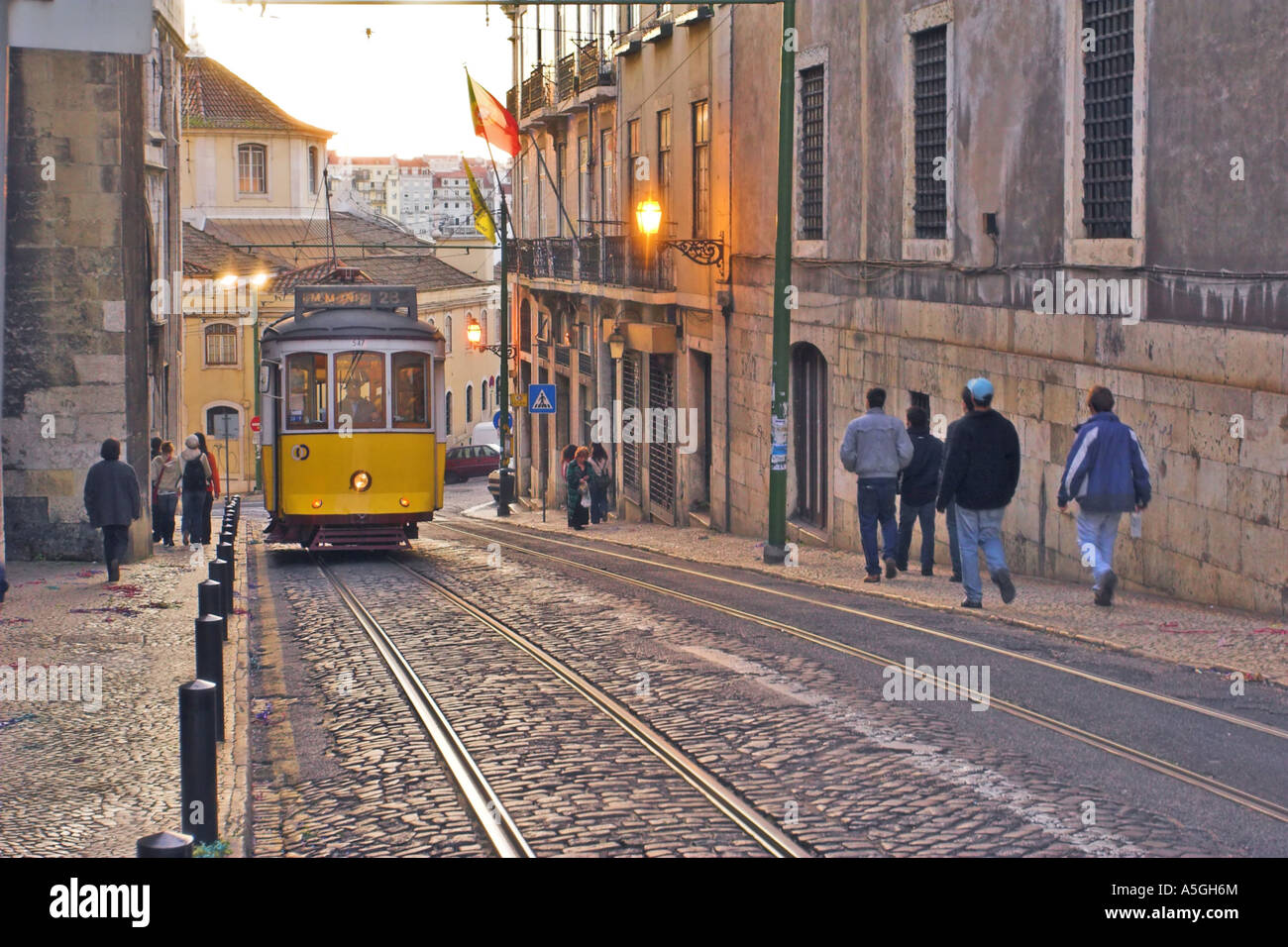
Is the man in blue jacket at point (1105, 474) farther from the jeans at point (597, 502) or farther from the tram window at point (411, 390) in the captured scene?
the jeans at point (597, 502)

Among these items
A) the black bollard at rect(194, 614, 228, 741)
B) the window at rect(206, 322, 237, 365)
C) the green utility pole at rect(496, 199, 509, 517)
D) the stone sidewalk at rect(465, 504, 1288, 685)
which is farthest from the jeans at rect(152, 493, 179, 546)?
the window at rect(206, 322, 237, 365)

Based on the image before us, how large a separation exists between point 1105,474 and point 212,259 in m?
49.4

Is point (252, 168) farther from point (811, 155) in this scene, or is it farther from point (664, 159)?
point (811, 155)

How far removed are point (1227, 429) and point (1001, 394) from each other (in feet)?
13.0

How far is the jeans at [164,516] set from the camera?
20547 mm

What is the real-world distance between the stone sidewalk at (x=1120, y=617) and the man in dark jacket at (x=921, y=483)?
0.30 metres

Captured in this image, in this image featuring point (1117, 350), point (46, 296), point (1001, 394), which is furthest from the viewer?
point (46, 296)

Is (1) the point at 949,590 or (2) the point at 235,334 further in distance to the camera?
(2) the point at 235,334

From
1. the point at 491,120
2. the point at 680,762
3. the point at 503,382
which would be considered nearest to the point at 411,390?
the point at 680,762

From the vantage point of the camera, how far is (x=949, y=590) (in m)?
13.4

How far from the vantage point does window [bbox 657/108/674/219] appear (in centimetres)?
2850
